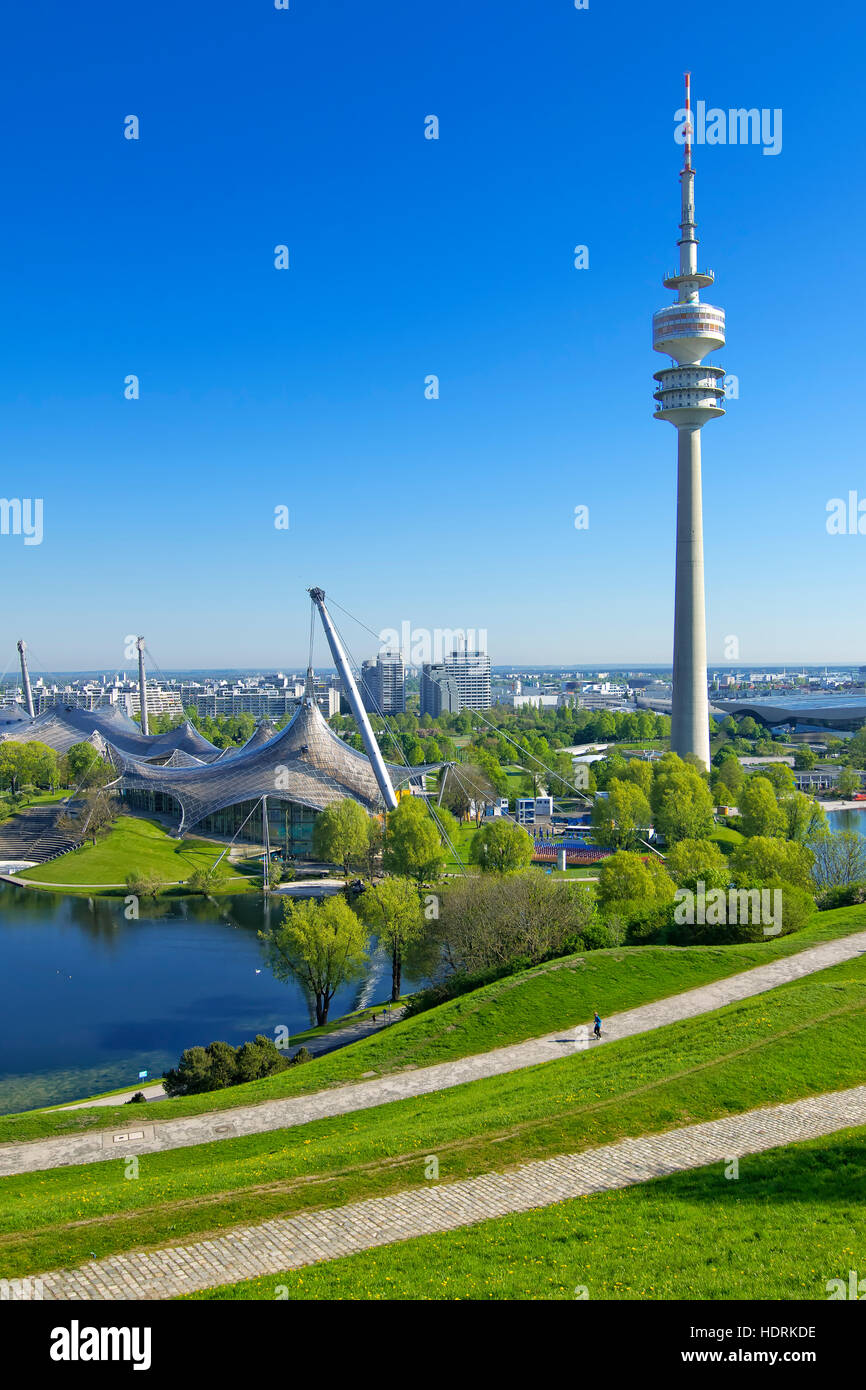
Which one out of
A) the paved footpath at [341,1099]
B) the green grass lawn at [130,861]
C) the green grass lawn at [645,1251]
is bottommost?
the green grass lawn at [130,861]

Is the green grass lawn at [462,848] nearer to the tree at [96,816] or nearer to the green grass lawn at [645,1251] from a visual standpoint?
the tree at [96,816]

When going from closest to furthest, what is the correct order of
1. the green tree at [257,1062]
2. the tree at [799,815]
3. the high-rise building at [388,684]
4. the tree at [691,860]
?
the green tree at [257,1062]
the tree at [691,860]
the tree at [799,815]
the high-rise building at [388,684]

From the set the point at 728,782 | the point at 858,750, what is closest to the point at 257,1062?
the point at 728,782

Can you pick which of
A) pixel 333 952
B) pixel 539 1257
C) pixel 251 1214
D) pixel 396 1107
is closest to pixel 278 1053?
pixel 333 952

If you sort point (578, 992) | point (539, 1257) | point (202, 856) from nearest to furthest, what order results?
point (539, 1257) < point (578, 992) < point (202, 856)

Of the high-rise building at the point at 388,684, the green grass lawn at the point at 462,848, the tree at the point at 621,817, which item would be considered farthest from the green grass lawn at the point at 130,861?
the high-rise building at the point at 388,684

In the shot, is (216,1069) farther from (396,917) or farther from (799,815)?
(799,815)
